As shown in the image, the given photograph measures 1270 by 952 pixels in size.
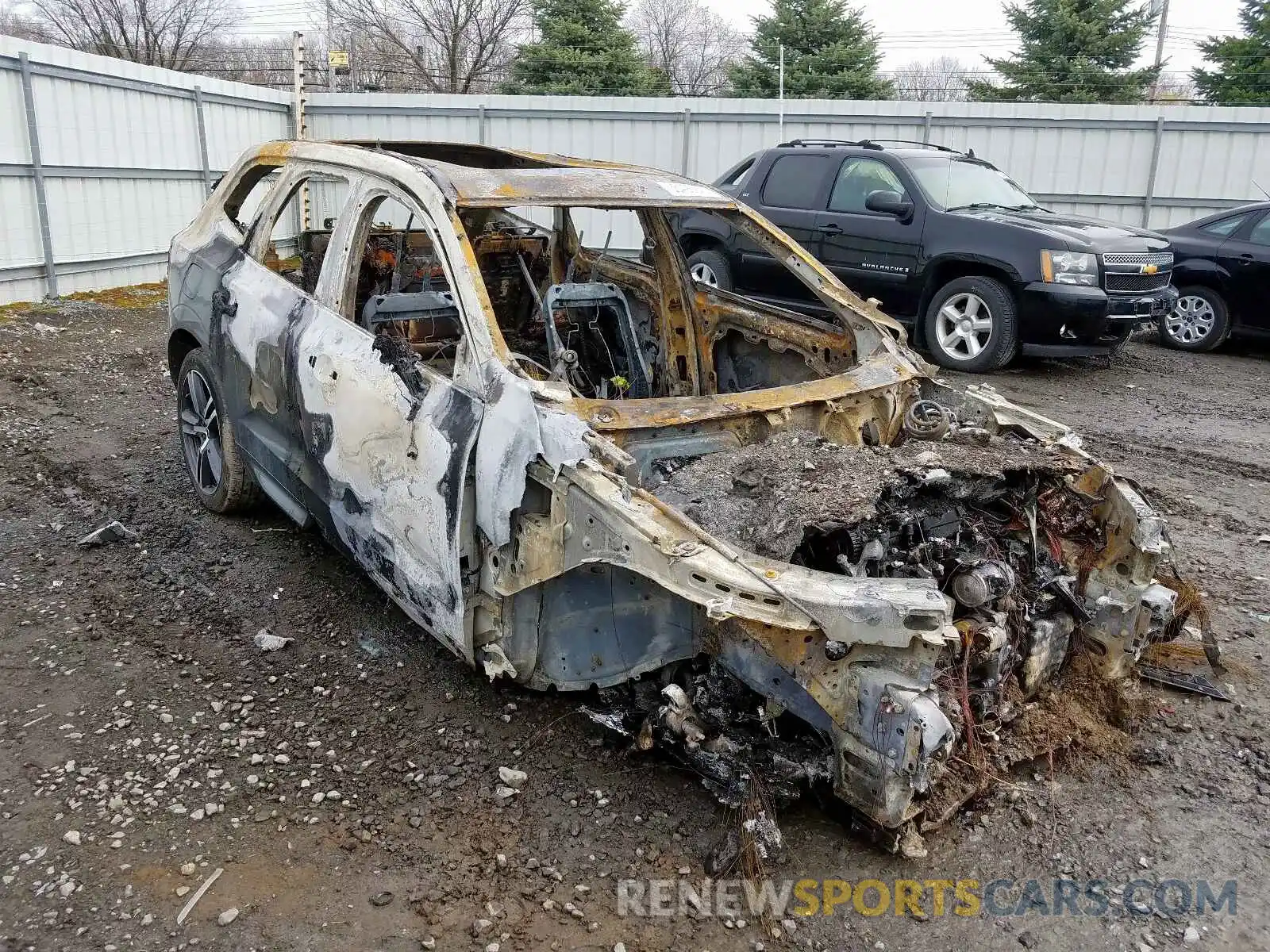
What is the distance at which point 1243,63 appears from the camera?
20.2 meters

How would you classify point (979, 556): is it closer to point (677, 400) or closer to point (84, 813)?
point (677, 400)

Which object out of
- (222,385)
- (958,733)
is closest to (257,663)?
(222,385)

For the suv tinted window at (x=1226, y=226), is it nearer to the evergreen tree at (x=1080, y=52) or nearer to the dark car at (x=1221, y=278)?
the dark car at (x=1221, y=278)

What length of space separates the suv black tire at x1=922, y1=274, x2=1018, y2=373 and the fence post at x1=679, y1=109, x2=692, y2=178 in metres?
6.08

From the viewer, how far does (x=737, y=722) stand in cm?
297

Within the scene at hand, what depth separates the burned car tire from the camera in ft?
15.3

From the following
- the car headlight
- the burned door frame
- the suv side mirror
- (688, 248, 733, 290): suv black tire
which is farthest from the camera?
(688, 248, 733, 290): suv black tire

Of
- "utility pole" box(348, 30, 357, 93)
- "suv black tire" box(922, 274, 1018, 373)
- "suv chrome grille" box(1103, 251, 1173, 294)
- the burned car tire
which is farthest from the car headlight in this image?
"utility pole" box(348, 30, 357, 93)

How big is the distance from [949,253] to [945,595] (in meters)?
6.53

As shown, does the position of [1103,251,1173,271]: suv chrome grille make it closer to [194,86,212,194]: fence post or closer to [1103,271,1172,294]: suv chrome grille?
[1103,271,1172,294]: suv chrome grille

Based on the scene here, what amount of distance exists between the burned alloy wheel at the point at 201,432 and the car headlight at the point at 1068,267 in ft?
22.2

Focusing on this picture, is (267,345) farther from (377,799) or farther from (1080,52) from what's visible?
(1080,52)

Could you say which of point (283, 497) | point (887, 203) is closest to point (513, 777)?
point (283, 497)

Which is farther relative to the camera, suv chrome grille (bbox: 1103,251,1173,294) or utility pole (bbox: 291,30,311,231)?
utility pole (bbox: 291,30,311,231)
